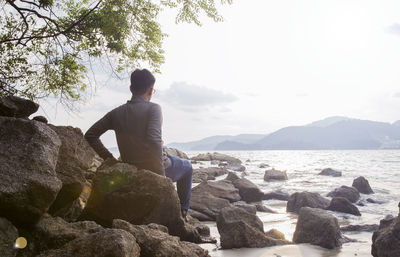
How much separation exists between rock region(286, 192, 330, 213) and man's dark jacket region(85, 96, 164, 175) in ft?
22.9

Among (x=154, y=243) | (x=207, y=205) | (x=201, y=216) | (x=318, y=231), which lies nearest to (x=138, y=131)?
(x=154, y=243)

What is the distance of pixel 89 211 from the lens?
3.97m

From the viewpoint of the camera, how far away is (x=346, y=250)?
4973 millimetres

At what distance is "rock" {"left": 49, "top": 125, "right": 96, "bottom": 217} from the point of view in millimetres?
3484

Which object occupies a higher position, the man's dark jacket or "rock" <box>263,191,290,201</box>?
the man's dark jacket

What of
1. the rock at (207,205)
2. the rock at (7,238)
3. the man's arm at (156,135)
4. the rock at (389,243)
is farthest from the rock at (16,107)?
the rock at (389,243)

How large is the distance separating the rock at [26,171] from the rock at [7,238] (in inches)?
6.3

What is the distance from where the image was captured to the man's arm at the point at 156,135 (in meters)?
4.09

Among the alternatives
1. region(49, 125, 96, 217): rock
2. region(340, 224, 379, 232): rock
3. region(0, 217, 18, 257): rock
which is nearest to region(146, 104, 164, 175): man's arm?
region(49, 125, 96, 217): rock

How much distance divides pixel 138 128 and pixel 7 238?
89.0 inches

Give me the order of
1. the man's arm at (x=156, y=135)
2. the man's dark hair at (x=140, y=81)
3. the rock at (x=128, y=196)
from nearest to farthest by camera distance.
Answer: the rock at (x=128, y=196)
the man's arm at (x=156, y=135)
the man's dark hair at (x=140, y=81)

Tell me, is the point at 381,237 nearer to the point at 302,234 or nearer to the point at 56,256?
the point at 302,234

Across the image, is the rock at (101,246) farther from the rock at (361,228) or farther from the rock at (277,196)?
the rock at (277,196)

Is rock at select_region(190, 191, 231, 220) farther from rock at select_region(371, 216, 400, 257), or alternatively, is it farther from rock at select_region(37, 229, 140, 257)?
rock at select_region(37, 229, 140, 257)
